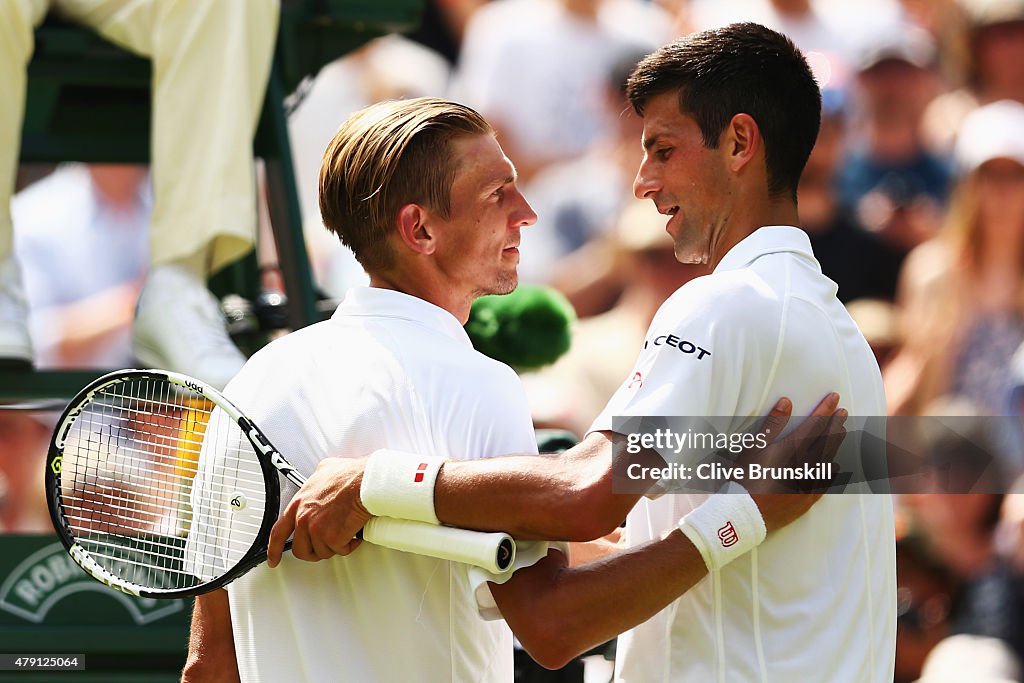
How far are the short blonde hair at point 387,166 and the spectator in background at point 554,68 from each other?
11.2 ft

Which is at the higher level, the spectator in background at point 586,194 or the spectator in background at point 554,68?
the spectator in background at point 554,68

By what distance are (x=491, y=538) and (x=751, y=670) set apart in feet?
1.43

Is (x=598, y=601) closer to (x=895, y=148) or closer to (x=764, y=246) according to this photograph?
(x=764, y=246)

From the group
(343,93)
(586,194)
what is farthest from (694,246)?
(343,93)

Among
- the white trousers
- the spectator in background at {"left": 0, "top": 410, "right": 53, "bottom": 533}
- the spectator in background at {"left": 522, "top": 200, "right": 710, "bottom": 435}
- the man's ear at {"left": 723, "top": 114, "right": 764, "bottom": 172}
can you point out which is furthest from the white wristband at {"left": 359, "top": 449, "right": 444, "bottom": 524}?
the spectator in background at {"left": 522, "top": 200, "right": 710, "bottom": 435}

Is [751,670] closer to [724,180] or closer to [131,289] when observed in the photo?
[724,180]

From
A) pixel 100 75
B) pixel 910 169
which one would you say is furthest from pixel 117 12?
pixel 910 169

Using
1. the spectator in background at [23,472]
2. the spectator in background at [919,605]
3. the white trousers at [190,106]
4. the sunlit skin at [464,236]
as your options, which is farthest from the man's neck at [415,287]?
the spectator in background at [919,605]

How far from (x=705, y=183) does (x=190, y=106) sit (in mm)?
1776

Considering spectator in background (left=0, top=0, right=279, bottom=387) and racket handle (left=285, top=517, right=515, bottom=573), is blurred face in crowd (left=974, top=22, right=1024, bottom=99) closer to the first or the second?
spectator in background (left=0, top=0, right=279, bottom=387)

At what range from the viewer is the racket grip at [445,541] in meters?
2.06

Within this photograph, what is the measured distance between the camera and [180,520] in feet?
8.57

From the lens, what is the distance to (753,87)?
2410 millimetres

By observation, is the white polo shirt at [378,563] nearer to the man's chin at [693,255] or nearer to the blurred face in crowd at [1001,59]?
the man's chin at [693,255]
